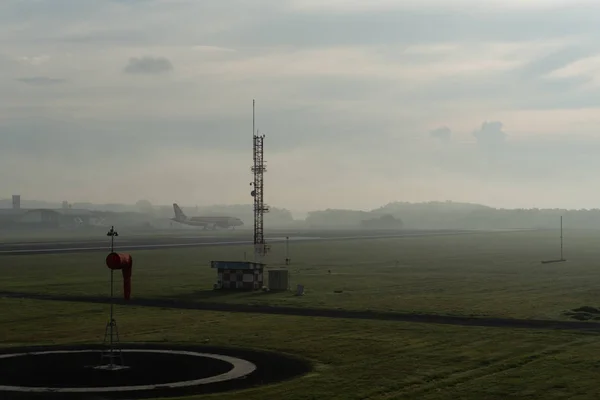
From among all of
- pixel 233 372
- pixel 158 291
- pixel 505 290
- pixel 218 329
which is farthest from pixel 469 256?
pixel 233 372

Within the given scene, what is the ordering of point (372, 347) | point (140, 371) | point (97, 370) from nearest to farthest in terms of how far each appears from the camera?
point (140, 371)
point (97, 370)
point (372, 347)

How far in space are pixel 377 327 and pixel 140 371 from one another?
1681 cm

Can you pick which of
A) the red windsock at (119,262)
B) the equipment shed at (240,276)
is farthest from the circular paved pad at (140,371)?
the equipment shed at (240,276)

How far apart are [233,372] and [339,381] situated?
4336 mm

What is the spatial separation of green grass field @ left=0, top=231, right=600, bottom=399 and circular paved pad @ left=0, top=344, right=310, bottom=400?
164 cm

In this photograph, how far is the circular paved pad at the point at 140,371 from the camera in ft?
94.8

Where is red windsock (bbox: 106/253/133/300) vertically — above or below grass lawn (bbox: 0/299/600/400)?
above

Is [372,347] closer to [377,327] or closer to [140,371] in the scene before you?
[377,327]

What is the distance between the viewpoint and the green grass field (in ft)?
100.0

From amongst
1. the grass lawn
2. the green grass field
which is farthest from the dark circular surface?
the green grass field

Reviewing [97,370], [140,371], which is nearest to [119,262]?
[97,370]

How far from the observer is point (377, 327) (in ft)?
151

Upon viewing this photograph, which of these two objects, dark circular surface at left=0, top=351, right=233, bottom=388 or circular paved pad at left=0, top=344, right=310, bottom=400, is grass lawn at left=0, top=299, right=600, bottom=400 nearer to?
circular paved pad at left=0, top=344, right=310, bottom=400

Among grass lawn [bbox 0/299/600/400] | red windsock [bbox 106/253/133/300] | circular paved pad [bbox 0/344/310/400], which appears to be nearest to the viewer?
circular paved pad [bbox 0/344/310/400]
